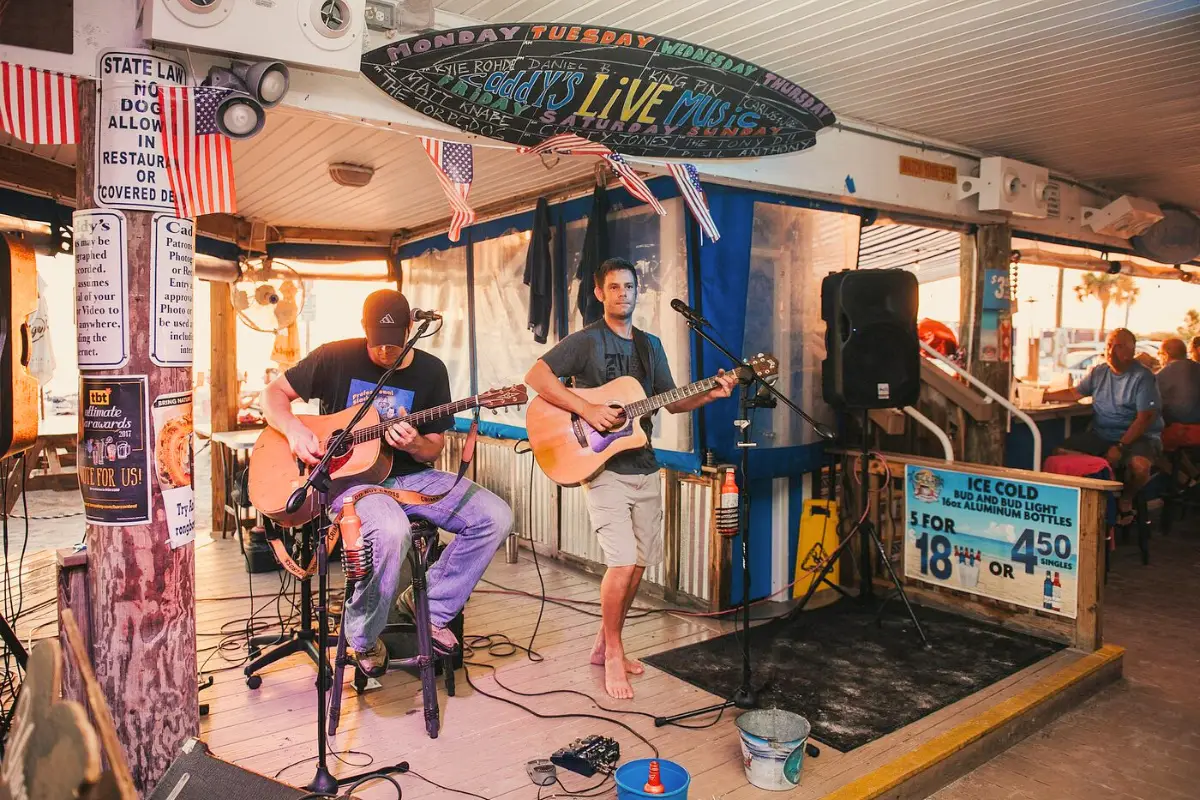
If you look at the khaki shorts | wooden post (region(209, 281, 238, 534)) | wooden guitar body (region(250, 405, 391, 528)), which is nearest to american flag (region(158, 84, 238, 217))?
wooden guitar body (region(250, 405, 391, 528))

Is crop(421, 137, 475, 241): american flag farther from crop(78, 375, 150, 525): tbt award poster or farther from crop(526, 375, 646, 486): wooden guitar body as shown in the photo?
crop(78, 375, 150, 525): tbt award poster

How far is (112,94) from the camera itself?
2.67m

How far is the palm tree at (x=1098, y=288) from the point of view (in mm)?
9453

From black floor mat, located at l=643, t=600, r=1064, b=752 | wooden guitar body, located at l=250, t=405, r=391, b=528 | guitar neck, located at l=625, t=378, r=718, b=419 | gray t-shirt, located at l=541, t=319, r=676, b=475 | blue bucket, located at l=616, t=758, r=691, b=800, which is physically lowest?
black floor mat, located at l=643, t=600, r=1064, b=752

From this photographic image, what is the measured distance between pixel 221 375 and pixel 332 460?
13.8 ft

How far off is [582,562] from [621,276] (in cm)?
270

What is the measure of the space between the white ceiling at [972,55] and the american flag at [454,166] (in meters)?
0.54

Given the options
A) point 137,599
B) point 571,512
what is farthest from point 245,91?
point 571,512

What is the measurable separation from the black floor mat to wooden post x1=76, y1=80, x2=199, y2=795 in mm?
1910

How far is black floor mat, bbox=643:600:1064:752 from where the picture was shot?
135 inches

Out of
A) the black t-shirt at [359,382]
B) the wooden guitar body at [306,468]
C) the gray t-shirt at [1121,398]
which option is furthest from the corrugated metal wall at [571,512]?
the gray t-shirt at [1121,398]

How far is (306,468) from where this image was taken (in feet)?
11.4

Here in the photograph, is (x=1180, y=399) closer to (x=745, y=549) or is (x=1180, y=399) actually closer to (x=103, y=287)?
(x=745, y=549)

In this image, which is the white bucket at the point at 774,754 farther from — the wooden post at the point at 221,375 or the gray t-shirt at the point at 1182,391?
the gray t-shirt at the point at 1182,391
